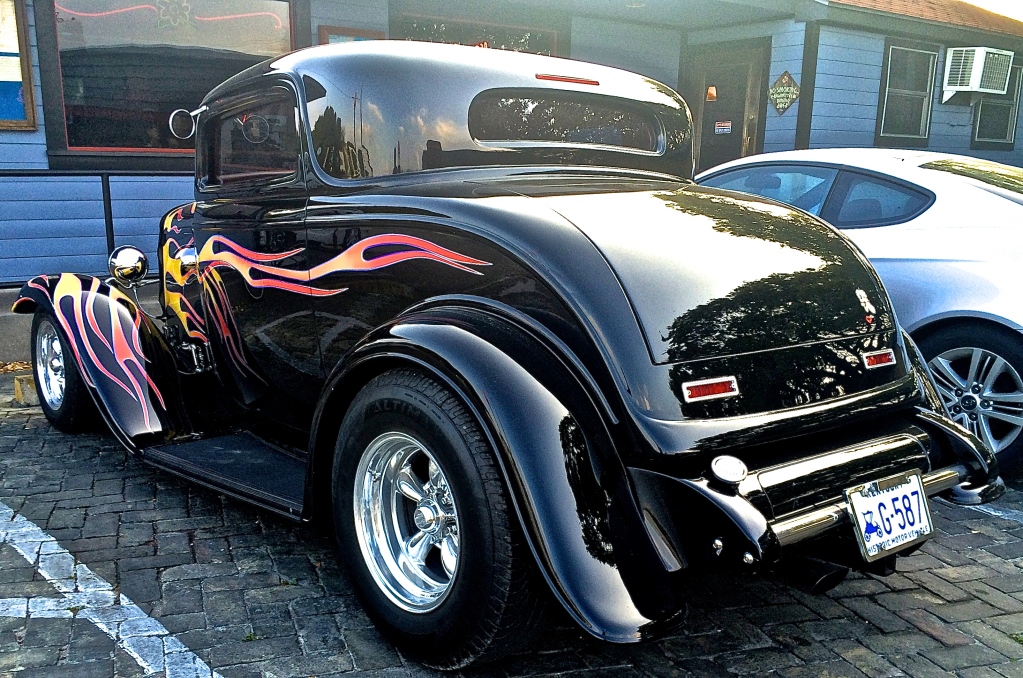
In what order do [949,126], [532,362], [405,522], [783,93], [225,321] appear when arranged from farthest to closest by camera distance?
[949,126]
[783,93]
[225,321]
[405,522]
[532,362]

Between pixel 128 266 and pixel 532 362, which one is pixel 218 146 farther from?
pixel 532 362

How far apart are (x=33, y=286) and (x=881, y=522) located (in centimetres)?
441

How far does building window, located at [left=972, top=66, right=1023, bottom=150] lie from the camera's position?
13.4m

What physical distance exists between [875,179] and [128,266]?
4159 mm

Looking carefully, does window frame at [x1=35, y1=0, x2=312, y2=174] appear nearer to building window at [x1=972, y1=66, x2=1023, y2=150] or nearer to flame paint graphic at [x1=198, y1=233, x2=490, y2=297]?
flame paint graphic at [x1=198, y1=233, x2=490, y2=297]

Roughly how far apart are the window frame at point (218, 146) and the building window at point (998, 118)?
13.1 meters

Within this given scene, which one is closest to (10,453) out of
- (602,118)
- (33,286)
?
(33,286)

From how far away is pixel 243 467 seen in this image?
3320 millimetres

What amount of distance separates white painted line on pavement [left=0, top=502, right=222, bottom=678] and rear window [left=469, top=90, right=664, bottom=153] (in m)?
2.03

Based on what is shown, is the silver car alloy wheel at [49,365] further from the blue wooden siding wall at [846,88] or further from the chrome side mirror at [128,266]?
the blue wooden siding wall at [846,88]

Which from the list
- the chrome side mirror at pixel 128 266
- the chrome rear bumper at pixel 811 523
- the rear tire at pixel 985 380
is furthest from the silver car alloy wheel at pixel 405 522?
the rear tire at pixel 985 380

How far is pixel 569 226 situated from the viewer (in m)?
2.48

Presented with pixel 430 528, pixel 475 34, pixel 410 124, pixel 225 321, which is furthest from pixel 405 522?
pixel 475 34

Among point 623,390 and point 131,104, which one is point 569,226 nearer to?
point 623,390
